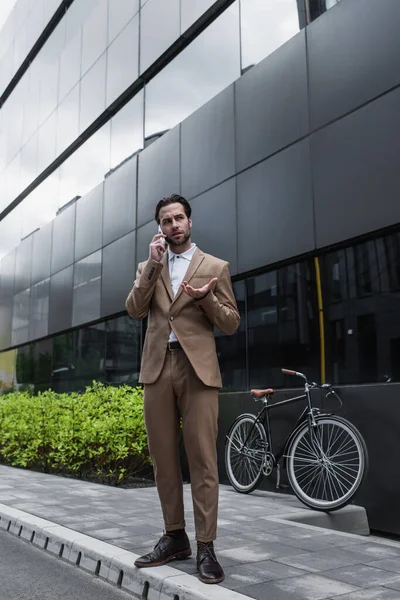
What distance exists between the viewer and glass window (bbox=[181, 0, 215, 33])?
9.84 metres

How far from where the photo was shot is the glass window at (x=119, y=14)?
12.3 meters

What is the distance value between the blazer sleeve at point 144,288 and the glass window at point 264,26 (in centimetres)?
536

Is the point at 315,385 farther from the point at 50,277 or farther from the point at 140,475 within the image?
the point at 50,277

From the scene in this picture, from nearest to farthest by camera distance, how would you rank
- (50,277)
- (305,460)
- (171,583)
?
1. (171,583)
2. (305,460)
3. (50,277)

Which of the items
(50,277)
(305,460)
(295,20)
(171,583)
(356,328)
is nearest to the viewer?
(171,583)

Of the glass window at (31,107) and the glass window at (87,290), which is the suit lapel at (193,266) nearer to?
the glass window at (87,290)

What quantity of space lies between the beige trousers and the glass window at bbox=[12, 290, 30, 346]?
13799 mm

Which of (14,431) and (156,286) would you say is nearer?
(156,286)

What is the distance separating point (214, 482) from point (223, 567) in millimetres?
590

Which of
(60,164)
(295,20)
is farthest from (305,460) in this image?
(60,164)

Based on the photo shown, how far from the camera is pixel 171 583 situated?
10.7 feet

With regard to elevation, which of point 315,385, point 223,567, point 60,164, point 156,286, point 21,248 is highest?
point 60,164

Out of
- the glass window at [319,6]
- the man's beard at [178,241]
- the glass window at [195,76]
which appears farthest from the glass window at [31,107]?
the man's beard at [178,241]

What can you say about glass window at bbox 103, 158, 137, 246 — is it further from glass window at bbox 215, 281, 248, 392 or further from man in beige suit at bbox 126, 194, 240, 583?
man in beige suit at bbox 126, 194, 240, 583
